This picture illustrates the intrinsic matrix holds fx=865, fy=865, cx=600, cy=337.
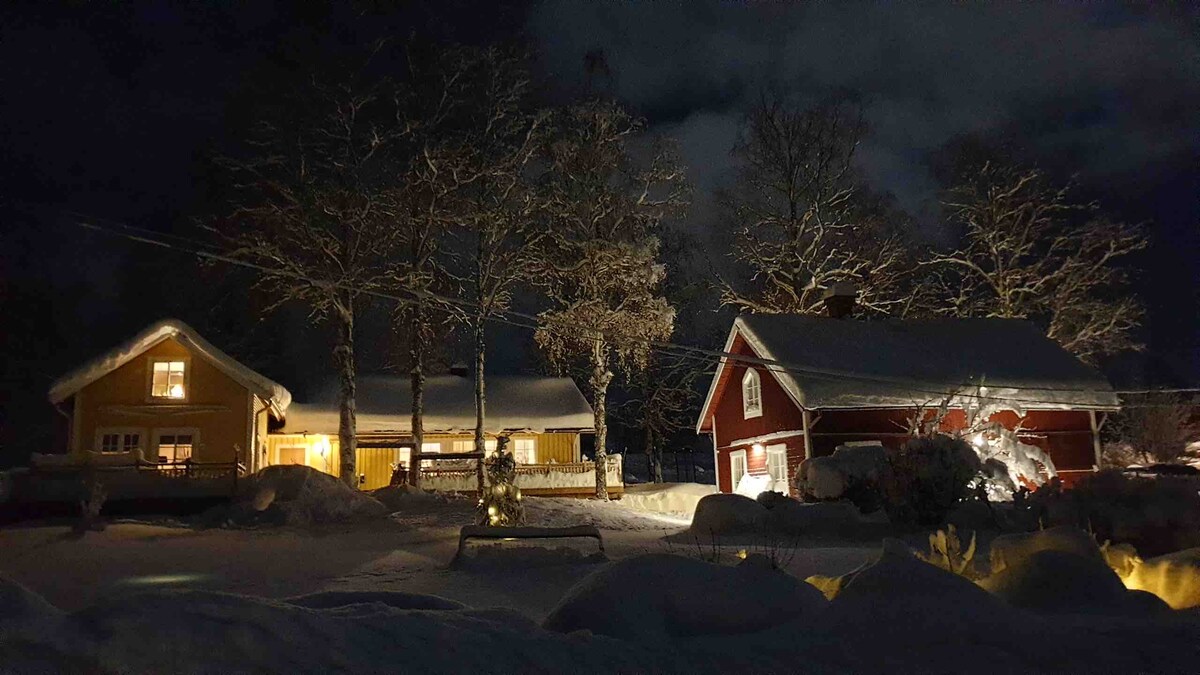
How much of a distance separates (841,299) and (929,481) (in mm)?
14215

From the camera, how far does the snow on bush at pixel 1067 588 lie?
736 cm

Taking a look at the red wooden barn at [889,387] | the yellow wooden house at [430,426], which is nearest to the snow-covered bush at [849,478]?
the red wooden barn at [889,387]

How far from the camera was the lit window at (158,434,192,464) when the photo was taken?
26.9m

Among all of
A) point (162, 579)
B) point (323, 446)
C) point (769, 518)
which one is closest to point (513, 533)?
point (162, 579)

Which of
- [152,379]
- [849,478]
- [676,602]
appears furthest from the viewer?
[152,379]

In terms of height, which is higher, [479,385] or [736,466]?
[479,385]

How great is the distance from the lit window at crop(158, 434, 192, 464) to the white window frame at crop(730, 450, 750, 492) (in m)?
18.7

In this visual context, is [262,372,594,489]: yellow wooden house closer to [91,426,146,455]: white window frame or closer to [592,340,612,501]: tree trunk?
[592,340,612,501]: tree trunk

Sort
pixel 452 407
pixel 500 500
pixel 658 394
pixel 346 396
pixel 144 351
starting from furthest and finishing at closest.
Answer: pixel 658 394 → pixel 452 407 → pixel 144 351 → pixel 346 396 → pixel 500 500

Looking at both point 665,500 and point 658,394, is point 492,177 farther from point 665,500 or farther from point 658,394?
point 658,394

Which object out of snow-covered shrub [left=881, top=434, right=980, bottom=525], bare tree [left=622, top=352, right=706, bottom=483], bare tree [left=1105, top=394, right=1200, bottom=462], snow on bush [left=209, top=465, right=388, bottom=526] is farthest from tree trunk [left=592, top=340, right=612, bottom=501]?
bare tree [left=1105, top=394, right=1200, bottom=462]

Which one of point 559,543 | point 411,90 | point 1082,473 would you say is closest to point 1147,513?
point 559,543

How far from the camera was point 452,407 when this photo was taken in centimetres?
3588

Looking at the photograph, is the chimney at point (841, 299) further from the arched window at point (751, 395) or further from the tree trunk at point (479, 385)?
the tree trunk at point (479, 385)
